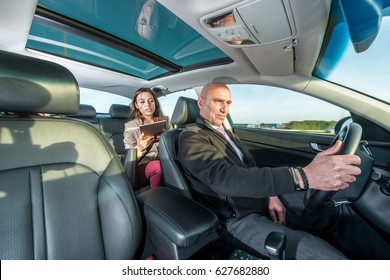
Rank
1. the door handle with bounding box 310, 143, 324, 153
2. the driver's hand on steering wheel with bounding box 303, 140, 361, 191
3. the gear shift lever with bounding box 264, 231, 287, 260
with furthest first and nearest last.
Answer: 1. the door handle with bounding box 310, 143, 324, 153
2. the driver's hand on steering wheel with bounding box 303, 140, 361, 191
3. the gear shift lever with bounding box 264, 231, 287, 260

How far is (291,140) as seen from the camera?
2.34 metres

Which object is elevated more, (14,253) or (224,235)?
(14,253)

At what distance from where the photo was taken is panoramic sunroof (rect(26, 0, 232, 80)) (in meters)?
1.66

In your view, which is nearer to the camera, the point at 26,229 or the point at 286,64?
the point at 26,229

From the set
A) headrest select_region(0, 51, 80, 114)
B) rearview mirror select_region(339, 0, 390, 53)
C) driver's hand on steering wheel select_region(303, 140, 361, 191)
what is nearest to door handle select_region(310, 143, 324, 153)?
rearview mirror select_region(339, 0, 390, 53)

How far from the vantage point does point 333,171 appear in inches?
32.5

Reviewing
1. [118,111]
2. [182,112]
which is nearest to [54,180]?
[182,112]

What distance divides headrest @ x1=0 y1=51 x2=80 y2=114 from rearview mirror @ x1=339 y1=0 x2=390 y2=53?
1533 millimetres

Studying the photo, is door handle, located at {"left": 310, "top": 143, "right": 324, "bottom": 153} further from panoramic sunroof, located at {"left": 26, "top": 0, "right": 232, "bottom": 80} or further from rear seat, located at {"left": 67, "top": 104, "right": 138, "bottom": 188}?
rear seat, located at {"left": 67, "top": 104, "right": 138, "bottom": 188}

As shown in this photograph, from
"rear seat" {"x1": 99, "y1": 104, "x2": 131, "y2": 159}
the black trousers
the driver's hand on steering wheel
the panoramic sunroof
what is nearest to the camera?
the driver's hand on steering wheel

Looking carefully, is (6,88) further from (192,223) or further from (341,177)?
(341,177)

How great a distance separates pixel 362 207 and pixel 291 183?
682 mm

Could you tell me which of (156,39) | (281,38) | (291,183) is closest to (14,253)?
(291,183)

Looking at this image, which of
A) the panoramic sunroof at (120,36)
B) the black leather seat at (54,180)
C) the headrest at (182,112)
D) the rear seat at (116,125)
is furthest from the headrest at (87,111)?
the black leather seat at (54,180)
